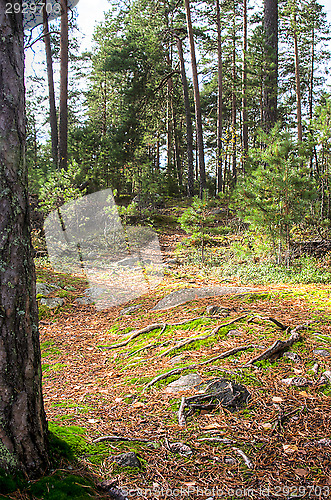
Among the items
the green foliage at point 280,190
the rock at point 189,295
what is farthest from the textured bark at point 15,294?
the green foliage at point 280,190

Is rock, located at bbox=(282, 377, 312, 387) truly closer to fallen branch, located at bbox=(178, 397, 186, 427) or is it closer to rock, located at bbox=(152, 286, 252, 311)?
fallen branch, located at bbox=(178, 397, 186, 427)

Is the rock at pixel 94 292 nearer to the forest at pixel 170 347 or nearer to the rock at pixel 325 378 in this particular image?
the forest at pixel 170 347

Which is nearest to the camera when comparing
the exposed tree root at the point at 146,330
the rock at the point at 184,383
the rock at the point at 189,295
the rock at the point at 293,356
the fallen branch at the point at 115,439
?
the fallen branch at the point at 115,439

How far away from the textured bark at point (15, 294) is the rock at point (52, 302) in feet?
13.1

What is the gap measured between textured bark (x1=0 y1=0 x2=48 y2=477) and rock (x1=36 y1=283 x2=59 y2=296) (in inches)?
172

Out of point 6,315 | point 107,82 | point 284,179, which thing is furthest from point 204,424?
point 107,82

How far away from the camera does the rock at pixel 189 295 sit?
4.62m

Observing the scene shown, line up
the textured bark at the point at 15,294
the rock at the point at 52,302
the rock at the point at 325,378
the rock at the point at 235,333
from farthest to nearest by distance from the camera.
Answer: the rock at the point at 52,302, the rock at the point at 235,333, the rock at the point at 325,378, the textured bark at the point at 15,294

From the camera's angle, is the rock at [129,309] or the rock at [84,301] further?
the rock at [84,301]

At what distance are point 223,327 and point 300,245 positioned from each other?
14.6ft

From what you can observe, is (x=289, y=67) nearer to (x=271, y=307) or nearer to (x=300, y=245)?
(x=300, y=245)

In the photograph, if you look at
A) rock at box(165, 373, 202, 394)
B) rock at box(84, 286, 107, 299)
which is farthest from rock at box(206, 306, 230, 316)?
rock at box(84, 286, 107, 299)

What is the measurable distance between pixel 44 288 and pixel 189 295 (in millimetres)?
2833

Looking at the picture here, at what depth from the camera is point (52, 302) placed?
553 cm
